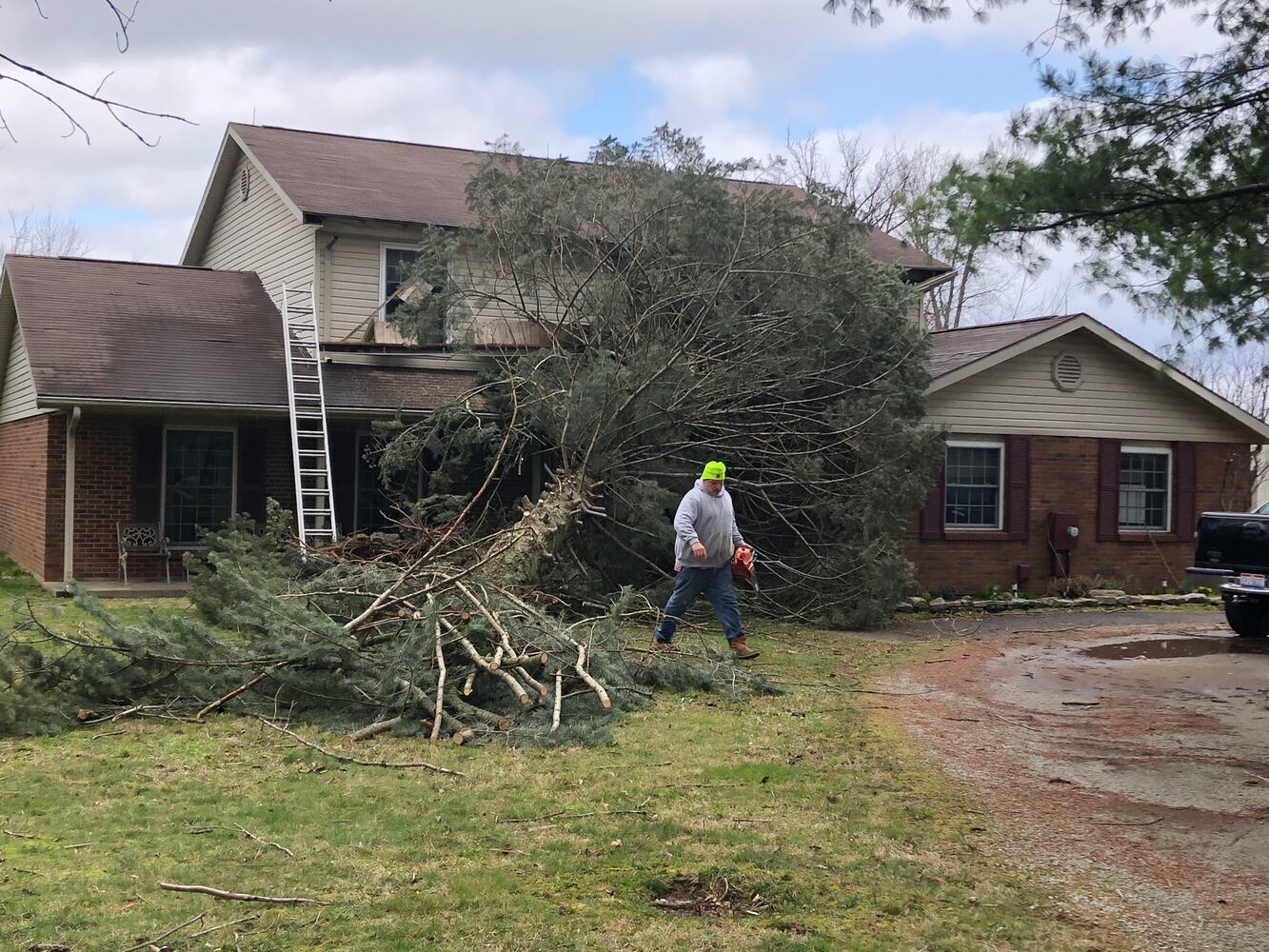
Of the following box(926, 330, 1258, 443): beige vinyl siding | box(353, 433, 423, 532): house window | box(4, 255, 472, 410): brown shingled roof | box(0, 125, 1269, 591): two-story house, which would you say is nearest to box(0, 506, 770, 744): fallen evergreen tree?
box(0, 125, 1269, 591): two-story house

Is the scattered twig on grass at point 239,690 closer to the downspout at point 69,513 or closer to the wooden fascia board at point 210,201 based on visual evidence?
the downspout at point 69,513

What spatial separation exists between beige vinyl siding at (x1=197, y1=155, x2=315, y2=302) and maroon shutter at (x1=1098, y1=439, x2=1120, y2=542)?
12704 mm

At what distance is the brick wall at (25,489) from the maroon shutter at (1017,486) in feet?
44.7

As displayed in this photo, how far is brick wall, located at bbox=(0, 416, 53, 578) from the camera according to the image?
1720 cm

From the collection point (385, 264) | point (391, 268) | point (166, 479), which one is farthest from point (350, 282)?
point (166, 479)

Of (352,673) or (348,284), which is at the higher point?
(348,284)

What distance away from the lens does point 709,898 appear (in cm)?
499

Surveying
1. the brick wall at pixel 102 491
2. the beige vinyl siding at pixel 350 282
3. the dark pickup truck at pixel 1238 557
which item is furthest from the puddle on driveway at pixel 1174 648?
the brick wall at pixel 102 491

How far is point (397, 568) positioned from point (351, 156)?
43.6 feet

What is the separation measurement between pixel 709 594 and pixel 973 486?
346 inches

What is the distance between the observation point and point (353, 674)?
8.48 metres

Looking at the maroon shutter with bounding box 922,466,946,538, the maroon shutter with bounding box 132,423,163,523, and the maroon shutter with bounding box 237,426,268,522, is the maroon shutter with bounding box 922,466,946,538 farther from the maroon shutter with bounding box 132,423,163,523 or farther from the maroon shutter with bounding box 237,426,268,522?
the maroon shutter with bounding box 132,423,163,523

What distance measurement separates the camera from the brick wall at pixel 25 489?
17203mm

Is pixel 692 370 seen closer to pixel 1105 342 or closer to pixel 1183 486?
pixel 1105 342
